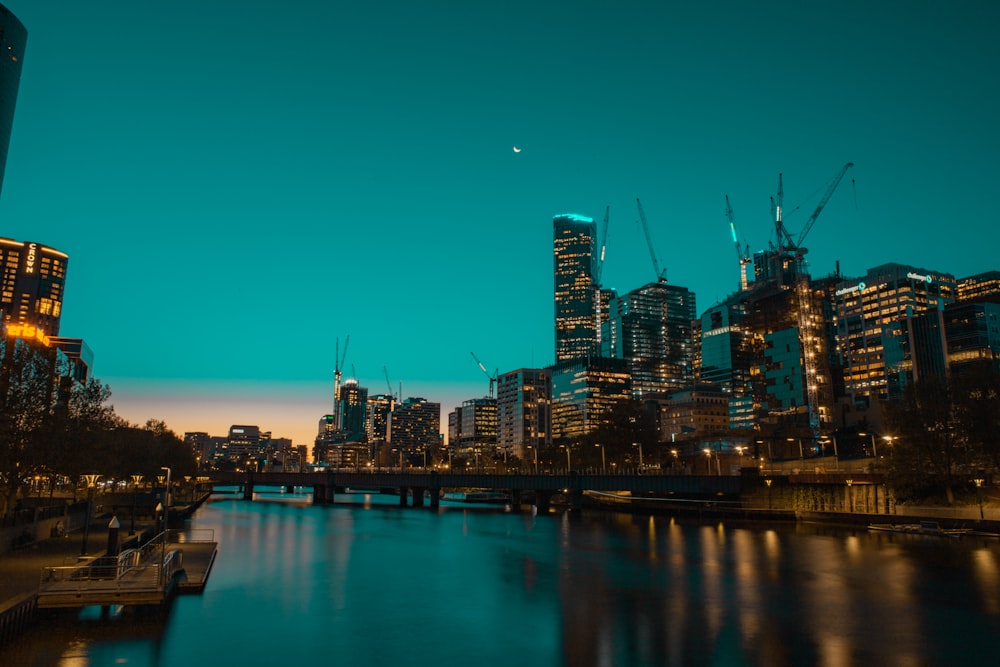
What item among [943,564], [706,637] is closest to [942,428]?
[943,564]

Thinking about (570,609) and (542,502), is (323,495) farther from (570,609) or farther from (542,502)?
(570,609)

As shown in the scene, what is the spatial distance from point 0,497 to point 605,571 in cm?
5821

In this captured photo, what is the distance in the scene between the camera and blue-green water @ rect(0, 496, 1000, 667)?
101 feet

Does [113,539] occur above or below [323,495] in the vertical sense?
above

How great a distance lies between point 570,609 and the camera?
40938mm

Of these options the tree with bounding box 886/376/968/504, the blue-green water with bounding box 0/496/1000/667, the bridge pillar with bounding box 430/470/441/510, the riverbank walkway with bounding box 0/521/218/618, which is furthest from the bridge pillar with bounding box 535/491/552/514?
the riverbank walkway with bounding box 0/521/218/618

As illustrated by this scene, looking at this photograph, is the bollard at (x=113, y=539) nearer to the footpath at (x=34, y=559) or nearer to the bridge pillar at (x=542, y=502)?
the footpath at (x=34, y=559)

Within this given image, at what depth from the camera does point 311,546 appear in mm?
75812

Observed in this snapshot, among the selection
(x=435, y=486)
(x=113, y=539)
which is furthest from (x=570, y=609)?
(x=435, y=486)

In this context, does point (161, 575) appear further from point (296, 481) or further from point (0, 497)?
point (296, 481)

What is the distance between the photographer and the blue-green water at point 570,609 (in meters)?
30.9

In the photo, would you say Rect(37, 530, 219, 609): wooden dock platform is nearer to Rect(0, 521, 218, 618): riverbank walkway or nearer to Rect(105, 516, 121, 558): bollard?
Rect(0, 521, 218, 618): riverbank walkway

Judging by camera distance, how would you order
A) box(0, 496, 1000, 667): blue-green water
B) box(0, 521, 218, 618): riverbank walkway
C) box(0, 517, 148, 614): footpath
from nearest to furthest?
box(0, 496, 1000, 667): blue-green water
box(0, 517, 148, 614): footpath
box(0, 521, 218, 618): riverbank walkway

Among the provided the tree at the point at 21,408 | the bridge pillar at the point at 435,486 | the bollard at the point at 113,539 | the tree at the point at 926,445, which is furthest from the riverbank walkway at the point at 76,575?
the bridge pillar at the point at 435,486
